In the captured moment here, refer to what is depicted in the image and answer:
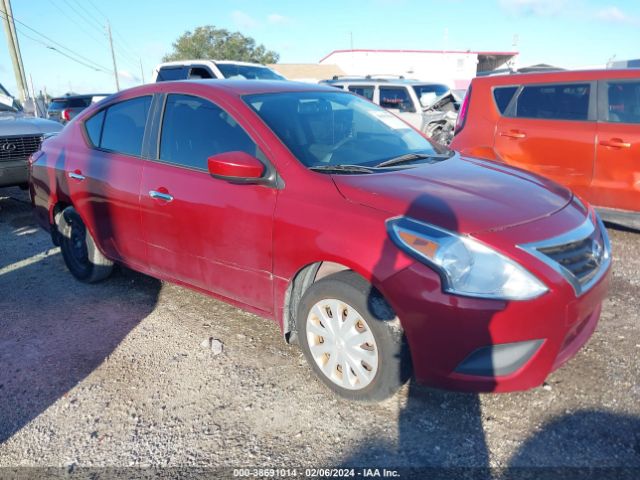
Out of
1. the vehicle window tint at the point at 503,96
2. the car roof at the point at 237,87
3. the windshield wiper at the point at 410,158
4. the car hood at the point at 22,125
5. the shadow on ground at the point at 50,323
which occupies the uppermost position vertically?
the car roof at the point at 237,87

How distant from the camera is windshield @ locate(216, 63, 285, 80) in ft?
34.3

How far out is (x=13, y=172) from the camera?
693cm

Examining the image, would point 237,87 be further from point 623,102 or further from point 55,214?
point 623,102

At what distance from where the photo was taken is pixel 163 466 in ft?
7.91

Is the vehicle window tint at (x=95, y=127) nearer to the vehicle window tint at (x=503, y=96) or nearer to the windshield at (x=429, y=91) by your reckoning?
the vehicle window tint at (x=503, y=96)

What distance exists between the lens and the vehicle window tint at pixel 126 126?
381cm

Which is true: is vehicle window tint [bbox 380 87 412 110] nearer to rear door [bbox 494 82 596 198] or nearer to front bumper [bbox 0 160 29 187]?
rear door [bbox 494 82 596 198]

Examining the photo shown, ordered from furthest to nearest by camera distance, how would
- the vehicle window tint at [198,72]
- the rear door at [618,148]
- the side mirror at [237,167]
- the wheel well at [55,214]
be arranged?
the vehicle window tint at [198,72], the rear door at [618,148], the wheel well at [55,214], the side mirror at [237,167]

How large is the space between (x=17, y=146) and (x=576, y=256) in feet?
23.5

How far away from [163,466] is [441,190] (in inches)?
76.1

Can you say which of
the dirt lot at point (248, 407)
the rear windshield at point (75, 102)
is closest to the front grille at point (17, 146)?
the dirt lot at point (248, 407)

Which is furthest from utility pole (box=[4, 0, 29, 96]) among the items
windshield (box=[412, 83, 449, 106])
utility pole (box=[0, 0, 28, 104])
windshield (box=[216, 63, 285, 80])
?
windshield (box=[412, 83, 449, 106])

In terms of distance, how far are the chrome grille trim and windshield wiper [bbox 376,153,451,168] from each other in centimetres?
108

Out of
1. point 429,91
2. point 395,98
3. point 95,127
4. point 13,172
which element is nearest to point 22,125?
point 13,172
